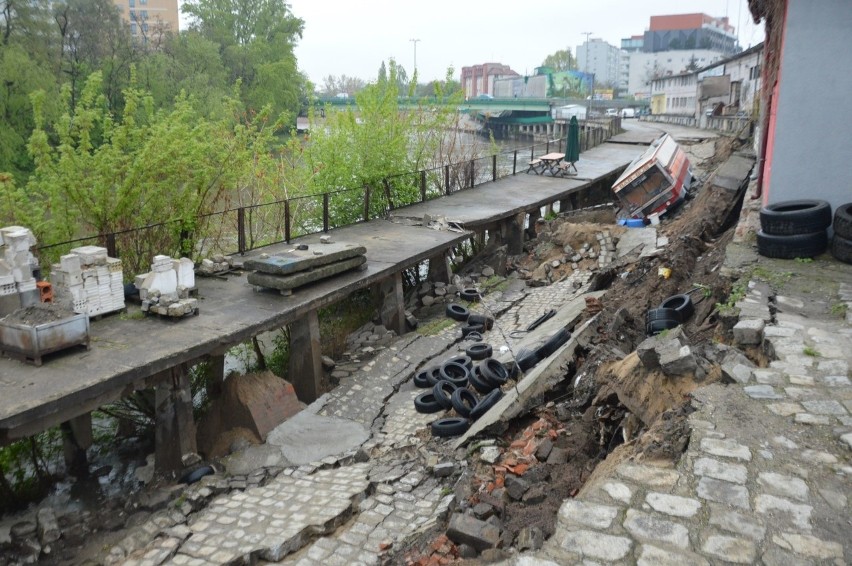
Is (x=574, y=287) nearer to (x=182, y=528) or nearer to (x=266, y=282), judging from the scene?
(x=266, y=282)

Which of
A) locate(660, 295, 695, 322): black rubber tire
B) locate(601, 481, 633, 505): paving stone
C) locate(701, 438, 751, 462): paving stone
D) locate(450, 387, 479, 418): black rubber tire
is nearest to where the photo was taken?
locate(601, 481, 633, 505): paving stone

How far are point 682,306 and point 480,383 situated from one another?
2865 mm

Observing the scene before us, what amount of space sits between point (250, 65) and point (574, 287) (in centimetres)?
3333

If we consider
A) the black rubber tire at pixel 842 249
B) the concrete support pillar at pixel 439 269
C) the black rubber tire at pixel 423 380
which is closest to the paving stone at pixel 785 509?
the black rubber tire at pixel 842 249

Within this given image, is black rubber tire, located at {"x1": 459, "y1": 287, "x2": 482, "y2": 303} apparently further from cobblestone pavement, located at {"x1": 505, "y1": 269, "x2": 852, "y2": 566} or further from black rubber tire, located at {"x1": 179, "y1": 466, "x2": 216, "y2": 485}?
cobblestone pavement, located at {"x1": 505, "y1": 269, "x2": 852, "y2": 566}

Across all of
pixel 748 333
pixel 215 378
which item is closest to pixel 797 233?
pixel 748 333

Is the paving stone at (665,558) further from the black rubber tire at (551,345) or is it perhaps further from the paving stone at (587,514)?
the black rubber tire at (551,345)

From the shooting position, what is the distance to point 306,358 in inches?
418

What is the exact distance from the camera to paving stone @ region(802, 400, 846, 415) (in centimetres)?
482

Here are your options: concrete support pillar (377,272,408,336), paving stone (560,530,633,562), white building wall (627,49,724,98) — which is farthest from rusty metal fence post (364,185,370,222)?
white building wall (627,49,724,98)

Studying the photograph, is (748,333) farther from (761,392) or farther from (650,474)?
(650,474)

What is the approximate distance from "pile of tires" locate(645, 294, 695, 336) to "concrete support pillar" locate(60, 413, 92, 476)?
7368 millimetres

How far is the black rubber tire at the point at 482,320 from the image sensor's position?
1288cm

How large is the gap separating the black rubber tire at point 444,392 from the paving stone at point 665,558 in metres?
5.64
